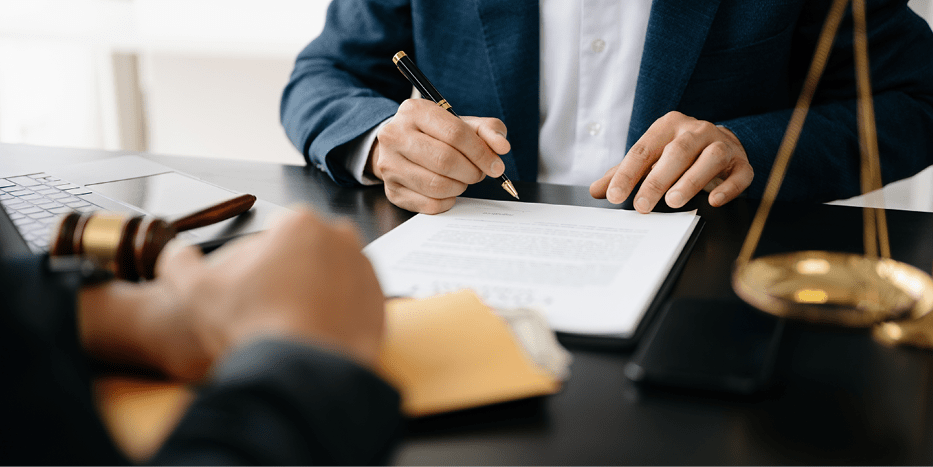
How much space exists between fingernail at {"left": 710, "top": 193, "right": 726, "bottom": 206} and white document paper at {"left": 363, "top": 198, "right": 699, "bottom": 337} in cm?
7

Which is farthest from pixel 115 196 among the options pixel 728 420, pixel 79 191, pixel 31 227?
pixel 728 420

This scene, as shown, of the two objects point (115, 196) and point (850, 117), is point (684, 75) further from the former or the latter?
point (115, 196)

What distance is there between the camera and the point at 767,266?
0.43 meters

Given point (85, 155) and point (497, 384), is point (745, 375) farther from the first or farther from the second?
point (85, 155)

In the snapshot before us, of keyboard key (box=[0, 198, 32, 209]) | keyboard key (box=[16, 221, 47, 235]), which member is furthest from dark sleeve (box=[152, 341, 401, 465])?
keyboard key (box=[0, 198, 32, 209])

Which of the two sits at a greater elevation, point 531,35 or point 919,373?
point 531,35

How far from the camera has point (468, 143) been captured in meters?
0.85

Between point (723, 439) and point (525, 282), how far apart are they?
0.82ft

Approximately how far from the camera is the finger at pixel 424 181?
0.84 m

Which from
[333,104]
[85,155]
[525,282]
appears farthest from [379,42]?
[525,282]

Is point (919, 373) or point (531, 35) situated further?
point (531, 35)

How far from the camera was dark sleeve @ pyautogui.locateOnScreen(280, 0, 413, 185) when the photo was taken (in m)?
1.05

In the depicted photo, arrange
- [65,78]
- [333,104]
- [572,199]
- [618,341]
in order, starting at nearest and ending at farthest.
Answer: [618,341] < [572,199] < [333,104] < [65,78]

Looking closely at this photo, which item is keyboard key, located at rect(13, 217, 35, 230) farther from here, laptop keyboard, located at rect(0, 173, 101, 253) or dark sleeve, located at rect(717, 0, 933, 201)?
dark sleeve, located at rect(717, 0, 933, 201)
